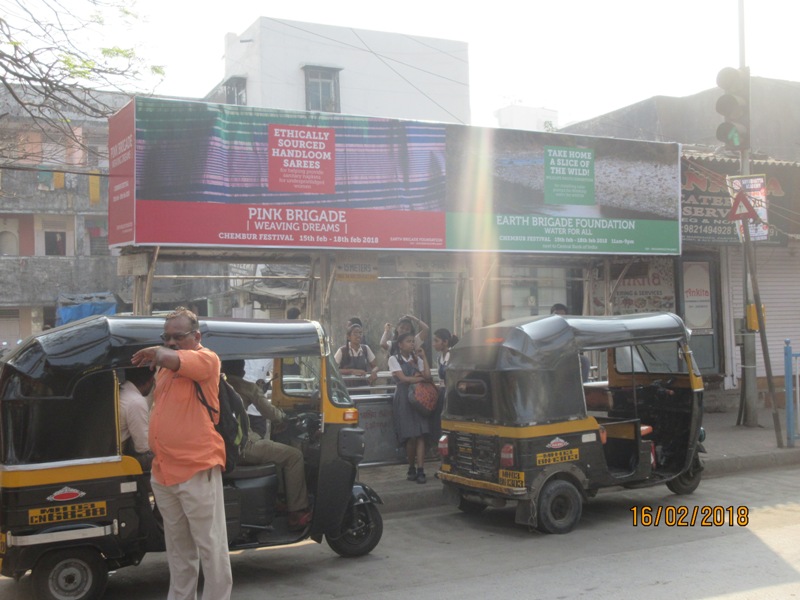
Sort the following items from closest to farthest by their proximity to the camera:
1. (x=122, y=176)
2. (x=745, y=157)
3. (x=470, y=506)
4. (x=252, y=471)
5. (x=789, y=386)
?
(x=252, y=471) → (x=470, y=506) → (x=122, y=176) → (x=789, y=386) → (x=745, y=157)

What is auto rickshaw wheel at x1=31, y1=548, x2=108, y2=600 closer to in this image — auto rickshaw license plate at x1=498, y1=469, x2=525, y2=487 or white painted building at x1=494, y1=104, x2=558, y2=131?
auto rickshaw license plate at x1=498, y1=469, x2=525, y2=487

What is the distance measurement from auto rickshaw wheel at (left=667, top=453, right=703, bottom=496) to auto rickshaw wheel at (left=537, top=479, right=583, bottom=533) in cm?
168

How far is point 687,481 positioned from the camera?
8.73 metres

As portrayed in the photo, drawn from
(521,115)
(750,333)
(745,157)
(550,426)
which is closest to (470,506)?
(550,426)

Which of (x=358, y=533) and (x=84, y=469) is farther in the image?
(x=358, y=533)

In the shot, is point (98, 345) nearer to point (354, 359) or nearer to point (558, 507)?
point (558, 507)

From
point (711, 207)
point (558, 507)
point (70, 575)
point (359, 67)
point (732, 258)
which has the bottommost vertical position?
point (558, 507)

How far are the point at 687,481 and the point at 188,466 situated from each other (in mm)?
6132

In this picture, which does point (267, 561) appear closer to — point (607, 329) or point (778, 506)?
point (607, 329)

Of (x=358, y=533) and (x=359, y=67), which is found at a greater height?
(x=359, y=67)

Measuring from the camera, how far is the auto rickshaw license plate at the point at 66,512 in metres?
5.24

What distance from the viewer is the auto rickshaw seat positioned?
19.9 feet
